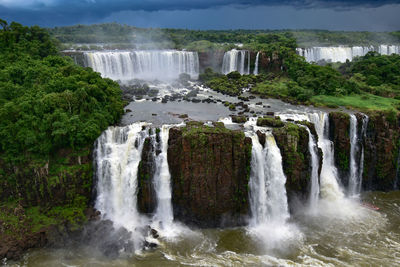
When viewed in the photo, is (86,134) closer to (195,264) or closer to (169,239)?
(169,239)

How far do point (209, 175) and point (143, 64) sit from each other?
27413 mm

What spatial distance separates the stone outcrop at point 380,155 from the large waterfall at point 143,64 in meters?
26.5

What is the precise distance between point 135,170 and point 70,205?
4.50 metres

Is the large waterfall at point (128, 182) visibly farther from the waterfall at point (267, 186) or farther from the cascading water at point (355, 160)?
the cascading water at point (355, 160)

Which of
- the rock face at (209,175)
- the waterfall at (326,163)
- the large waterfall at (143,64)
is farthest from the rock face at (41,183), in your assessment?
the large waterfall at (143,64)

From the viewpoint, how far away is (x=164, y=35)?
227ft

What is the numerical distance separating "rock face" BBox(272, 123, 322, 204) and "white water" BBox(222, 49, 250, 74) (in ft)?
87.0

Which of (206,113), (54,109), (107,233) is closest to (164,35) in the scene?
(206,113)

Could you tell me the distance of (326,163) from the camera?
2306 centimetres

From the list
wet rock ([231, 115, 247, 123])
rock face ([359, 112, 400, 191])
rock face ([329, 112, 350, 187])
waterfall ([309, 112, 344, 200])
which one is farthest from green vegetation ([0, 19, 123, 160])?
rock face ([359, 112, 400, 191])

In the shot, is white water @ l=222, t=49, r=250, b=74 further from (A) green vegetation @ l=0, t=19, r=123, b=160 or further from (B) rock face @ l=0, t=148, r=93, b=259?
(B) rock face @ l=0, t=148, r=93, b=259

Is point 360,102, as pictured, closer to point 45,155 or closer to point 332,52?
point 45,155

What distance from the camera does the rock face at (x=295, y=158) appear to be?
20.2 m

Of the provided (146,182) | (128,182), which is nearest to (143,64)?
(128,182)
